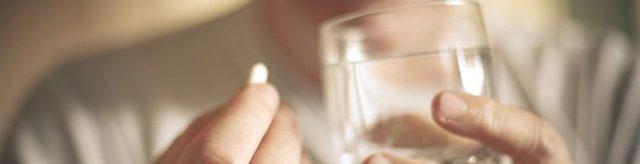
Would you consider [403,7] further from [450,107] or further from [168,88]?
[168,88]

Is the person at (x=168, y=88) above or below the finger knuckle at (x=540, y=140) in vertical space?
below

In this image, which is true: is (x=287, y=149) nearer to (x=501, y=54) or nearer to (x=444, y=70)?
(x=444, y=70)

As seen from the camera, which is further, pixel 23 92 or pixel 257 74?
pixel 23 92

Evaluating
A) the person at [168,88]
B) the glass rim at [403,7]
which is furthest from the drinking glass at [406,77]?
the person at [168,88]

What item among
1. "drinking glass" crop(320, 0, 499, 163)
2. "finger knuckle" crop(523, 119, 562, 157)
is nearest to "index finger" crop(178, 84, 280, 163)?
"drinking glass" crop(320, 0, 499, 163)

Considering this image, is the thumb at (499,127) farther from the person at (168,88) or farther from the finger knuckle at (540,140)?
the person at (168,88)

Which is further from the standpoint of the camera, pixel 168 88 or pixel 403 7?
pixel 168 88

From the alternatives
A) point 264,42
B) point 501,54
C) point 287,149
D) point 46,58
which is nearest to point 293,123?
point 287,149

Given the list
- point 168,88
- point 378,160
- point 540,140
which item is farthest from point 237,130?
point 168,88
